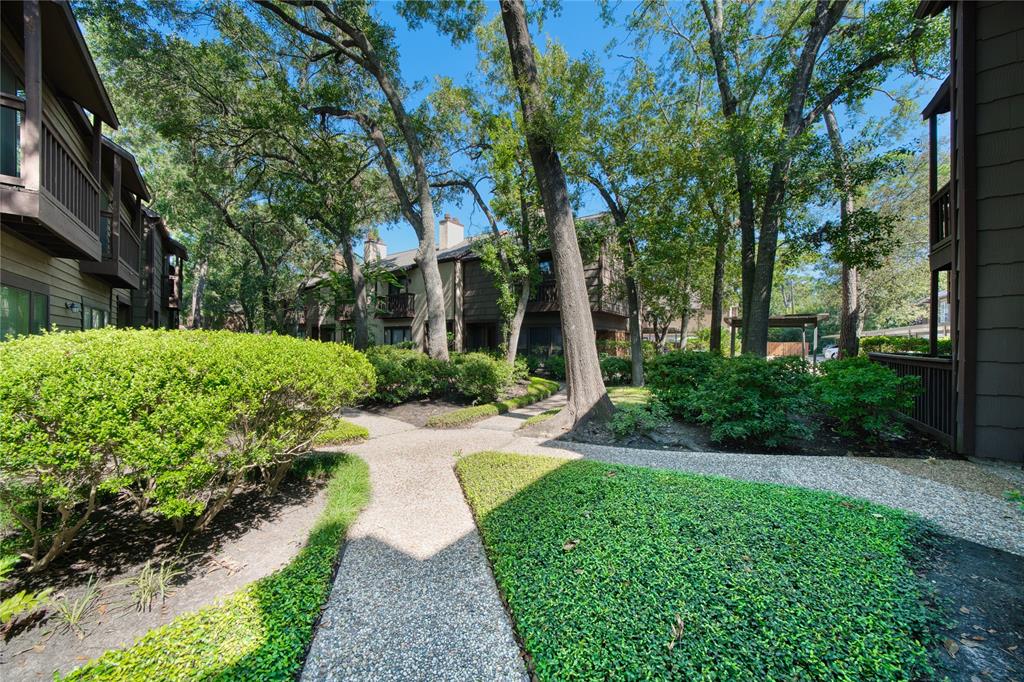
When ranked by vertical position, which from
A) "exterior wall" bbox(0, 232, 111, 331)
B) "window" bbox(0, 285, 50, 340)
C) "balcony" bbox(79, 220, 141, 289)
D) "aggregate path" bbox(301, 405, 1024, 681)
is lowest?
"aggregate path" bbox(301, 405, 1024, 681)

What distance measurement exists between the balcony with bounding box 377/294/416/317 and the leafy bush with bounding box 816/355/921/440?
1861cm

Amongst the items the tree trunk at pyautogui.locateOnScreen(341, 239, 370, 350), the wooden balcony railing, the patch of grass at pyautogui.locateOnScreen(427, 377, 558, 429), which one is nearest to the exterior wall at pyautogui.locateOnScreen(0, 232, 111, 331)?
the patch of grass at pyautogui.locateOnScreen(427, 377, 558, 429)

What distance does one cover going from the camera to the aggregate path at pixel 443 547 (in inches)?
79.8

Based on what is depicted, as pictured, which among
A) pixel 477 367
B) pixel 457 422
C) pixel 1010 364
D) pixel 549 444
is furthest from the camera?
pixel 477 367

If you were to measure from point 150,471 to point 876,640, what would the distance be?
167 inches

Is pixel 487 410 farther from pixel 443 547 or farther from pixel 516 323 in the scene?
pixel 516 323

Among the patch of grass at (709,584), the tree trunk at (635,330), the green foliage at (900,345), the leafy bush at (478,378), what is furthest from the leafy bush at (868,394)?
the tree trunk at (635,330)

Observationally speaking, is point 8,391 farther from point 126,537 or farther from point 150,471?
point 126,537

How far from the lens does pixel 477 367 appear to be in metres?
9.99

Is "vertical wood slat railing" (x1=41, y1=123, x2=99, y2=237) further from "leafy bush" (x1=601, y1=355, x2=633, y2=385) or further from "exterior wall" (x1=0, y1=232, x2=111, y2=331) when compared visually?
"leafy bush" (x1=601, y1=355, x2=633, y2=385)

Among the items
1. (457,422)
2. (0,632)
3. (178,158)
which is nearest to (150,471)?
(0,632)

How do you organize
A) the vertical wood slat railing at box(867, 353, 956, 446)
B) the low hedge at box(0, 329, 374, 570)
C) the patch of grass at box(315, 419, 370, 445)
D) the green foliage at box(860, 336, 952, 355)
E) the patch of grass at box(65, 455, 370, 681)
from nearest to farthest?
the patch of grass at box(65, 455, 370, 681), the low hedge at box(0, 329, 374, 570), the vertical wood slat railing at box(867, 353, 956, 446), the patch of grass at box(315, 419, 370, 445), the green foliage at box(860, 336, 952, 355)

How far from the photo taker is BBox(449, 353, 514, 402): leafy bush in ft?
32.7

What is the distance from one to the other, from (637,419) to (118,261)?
10474 millimetres
